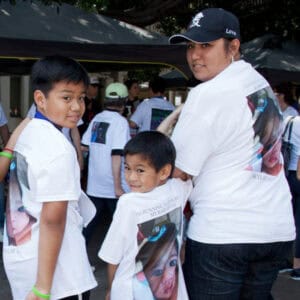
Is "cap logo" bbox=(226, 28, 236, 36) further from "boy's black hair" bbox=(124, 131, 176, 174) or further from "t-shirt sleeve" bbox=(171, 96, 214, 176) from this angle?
"boy's black hair" bbox=(124, 131, 176, 174)

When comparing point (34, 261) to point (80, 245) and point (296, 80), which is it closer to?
point (80, 245)

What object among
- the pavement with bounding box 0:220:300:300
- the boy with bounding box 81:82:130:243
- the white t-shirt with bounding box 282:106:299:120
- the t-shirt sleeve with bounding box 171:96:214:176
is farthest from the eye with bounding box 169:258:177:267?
the white t-shirt with bounding box 282:106:299:120

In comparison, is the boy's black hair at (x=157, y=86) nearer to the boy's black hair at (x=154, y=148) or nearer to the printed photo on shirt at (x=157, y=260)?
the boy's black hair at (x=154, y=148)

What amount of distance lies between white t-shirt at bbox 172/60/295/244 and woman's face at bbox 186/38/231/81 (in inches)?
2.1

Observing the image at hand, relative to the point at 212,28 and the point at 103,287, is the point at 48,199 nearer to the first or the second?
the point at 212,28

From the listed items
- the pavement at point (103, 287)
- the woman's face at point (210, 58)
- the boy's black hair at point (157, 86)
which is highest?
the boy's black hair at point (157, 86)

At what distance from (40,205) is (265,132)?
905 millimetres

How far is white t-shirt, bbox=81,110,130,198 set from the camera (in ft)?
16.5

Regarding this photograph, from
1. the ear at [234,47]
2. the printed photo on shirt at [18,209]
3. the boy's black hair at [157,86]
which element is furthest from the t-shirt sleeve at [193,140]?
the boy's black hair at [157,86]

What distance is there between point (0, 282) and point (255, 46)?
5713 mm

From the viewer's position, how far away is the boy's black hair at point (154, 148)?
229 centimetres

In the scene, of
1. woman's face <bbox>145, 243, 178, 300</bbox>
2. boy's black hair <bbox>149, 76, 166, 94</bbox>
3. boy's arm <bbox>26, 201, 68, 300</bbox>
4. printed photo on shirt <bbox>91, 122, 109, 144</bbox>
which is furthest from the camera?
boy's black hair <bbox>149, 76, 166, 94</bbox>

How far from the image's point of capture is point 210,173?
2.18 metres

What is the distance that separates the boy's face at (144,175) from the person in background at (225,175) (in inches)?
3.9
